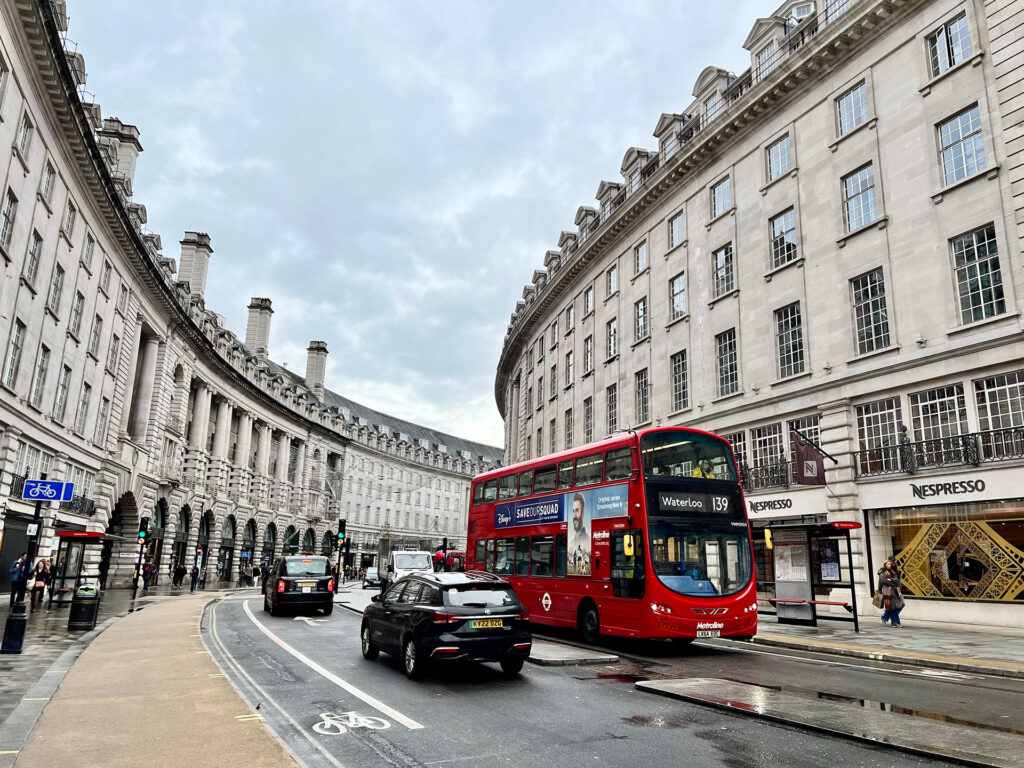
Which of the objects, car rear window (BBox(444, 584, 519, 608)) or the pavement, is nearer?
car rear window (BBox(444, 584, 519, 608))

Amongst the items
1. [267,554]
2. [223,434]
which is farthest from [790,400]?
[267,554]

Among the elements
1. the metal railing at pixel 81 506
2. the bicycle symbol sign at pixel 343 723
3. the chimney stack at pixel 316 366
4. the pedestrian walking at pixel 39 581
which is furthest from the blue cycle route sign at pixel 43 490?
the chimney stack at pixel 316 366

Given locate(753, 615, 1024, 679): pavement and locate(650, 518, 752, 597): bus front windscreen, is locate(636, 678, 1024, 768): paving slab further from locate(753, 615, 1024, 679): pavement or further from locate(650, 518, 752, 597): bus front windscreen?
locate(753, 615, 1024, 679): pavement

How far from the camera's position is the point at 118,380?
37844 millimetres

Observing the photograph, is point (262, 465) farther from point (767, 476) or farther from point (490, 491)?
point (767, 476)

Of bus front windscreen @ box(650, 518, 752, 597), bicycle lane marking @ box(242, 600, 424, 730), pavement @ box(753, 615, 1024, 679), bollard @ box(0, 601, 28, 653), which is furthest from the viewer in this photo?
bus front windscreen @ box(650, 518, 752, 597)

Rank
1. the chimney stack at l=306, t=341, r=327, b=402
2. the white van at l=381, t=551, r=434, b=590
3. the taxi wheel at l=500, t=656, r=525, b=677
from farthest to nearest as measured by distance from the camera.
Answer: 1. the chimney stack at l=306, t=341, r=327, b=402
2. the white van at l=381, t=551, r=434, b=590
3. the taxi wheel at l=500, t=656, r=525, b=677

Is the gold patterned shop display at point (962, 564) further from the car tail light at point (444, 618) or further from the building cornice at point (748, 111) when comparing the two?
the building cornice at point (748, 111)

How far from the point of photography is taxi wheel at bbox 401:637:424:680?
10.9 m

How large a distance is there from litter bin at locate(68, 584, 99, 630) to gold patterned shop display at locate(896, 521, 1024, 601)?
71.1 feet

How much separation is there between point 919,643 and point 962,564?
5128 millimetres

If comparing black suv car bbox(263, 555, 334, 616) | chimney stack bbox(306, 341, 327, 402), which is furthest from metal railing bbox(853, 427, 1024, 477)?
chimney stack bbox(306, 341, 327, 402)

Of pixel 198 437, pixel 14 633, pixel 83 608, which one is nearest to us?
pixel 14 633

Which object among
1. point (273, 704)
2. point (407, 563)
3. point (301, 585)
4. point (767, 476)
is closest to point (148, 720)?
point (273, 704)
